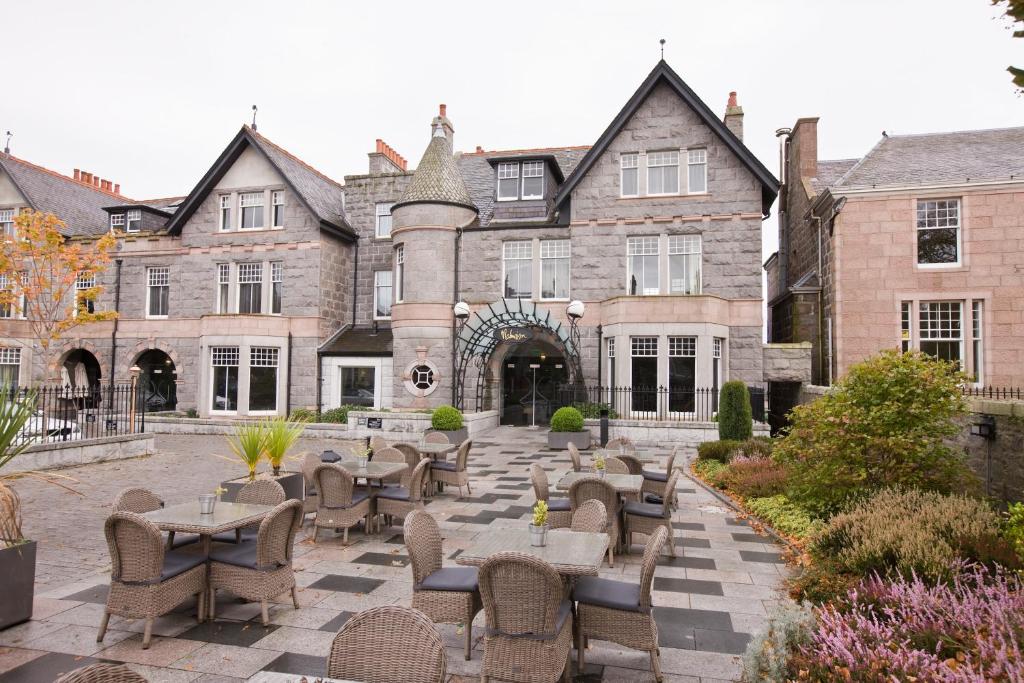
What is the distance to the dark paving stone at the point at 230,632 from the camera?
5.26 meters

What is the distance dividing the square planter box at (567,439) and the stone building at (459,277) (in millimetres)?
3047

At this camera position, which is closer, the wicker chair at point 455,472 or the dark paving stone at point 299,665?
the dark paving stone at point 299,665

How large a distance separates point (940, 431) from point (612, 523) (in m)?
A: 4.87

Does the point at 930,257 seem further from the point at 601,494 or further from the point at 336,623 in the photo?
the point at 336,623

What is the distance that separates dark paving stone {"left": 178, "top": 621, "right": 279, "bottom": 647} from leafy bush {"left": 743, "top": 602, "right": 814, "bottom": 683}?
4.06 m

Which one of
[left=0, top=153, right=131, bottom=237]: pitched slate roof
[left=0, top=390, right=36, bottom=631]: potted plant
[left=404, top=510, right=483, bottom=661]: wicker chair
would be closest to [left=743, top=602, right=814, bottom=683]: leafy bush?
[left=404, top=510, right=483, bottom=661]: wicker chair

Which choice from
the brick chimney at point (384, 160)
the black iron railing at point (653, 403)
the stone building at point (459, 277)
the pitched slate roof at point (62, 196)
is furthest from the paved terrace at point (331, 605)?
the pitched slate roof at point (62, 196)

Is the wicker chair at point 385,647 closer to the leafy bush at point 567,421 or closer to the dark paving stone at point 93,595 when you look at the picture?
the dark paving stone at point 93,595

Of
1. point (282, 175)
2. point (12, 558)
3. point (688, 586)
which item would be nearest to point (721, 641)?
point (688, 586)

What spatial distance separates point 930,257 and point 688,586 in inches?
712

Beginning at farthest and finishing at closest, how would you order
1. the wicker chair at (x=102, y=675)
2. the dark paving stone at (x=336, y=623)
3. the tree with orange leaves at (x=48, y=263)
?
1. the tree with orange leaves at (x=48, y=263)
2. the dark paving stone at (x=336, y=623)
3. the wicker chair at (x=102, y=675)

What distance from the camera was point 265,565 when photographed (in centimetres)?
562

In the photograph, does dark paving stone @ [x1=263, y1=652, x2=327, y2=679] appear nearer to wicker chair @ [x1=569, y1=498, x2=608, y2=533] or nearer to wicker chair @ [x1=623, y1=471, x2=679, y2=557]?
wicker chair @ [x1=569, y1=498, x2=608, y2=533]

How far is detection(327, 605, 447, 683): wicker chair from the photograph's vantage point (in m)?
3.34
